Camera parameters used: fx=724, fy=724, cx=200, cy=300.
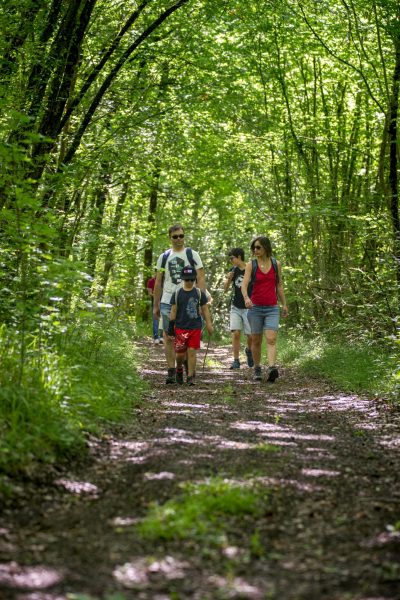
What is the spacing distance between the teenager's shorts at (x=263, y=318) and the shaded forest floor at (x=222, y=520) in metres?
4.38

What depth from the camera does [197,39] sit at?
46.2 ft

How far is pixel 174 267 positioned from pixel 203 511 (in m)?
7.39

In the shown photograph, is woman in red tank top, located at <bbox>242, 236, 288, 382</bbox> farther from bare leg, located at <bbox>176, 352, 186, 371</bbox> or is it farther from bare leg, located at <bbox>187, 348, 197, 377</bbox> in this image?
bare leg, located at <bbox>176, 352, 186, 371</bbox>

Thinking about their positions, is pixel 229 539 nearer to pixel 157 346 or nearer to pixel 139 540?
pixel 139 540

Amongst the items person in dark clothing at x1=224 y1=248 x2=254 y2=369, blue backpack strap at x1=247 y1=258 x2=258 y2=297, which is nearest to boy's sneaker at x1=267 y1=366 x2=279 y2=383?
blue backpack strap at x1=247 y1=258 x2=258 y2=297

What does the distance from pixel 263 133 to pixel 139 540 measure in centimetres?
1706

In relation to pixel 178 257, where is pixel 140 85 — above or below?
above

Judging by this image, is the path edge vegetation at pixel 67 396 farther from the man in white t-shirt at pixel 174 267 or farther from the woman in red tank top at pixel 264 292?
the woman in red tank top at pixel 264 292

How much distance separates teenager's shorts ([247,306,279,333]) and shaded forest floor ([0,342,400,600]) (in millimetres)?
4382

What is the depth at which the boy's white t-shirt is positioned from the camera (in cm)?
1128

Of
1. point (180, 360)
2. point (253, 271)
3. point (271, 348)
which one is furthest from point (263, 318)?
point (180, 360)

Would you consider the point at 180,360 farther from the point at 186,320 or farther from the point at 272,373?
the point at 272,373

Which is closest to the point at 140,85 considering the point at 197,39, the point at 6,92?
the point at 197,39

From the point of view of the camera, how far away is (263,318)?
1180 cm
